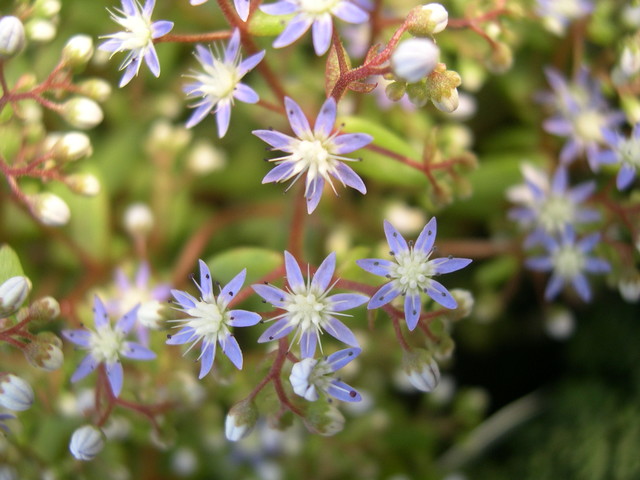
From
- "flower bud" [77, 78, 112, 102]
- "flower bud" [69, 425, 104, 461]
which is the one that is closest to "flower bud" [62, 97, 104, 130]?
"flower bud" [77, 78, 112, 102]

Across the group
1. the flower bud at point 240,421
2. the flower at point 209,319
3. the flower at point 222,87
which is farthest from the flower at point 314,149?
the flower bud at point 240,421

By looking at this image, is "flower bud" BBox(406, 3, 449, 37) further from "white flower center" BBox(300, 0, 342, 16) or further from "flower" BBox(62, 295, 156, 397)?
"flower" BBox(62, 295, 156, 397)

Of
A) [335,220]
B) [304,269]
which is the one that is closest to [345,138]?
[304,269]

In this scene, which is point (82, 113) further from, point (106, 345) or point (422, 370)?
point (422, 370)

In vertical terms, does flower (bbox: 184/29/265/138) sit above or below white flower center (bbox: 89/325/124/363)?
above

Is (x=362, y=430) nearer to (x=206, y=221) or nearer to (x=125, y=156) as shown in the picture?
(x=206, y=221)
